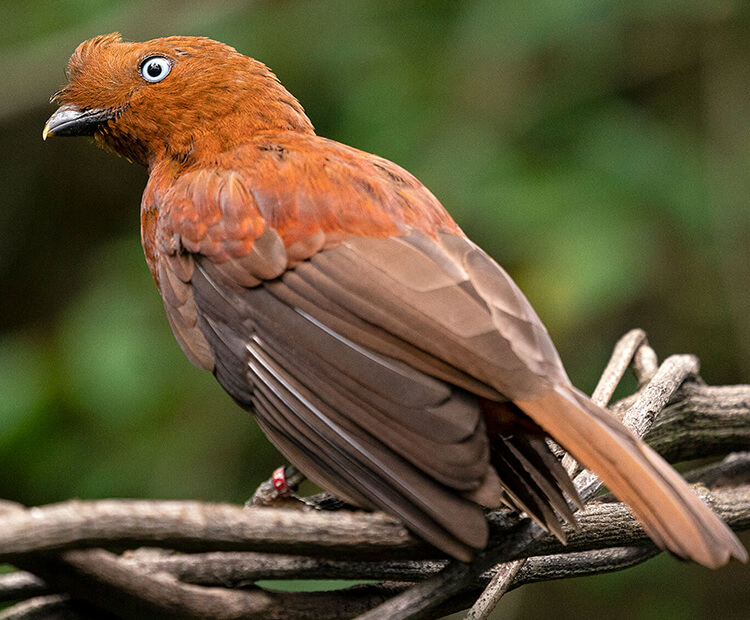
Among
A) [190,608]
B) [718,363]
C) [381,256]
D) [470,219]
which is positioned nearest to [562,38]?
[470,219]

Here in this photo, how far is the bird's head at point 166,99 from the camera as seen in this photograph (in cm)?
268

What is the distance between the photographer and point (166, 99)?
2721 millimetres

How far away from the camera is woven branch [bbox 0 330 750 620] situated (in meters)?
1.38

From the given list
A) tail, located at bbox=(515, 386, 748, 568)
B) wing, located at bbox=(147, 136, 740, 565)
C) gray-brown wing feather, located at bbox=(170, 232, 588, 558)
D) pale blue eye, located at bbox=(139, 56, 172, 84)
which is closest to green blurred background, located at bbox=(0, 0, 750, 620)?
pale blue eye, located at bbox=(139, 56, 172, 84)

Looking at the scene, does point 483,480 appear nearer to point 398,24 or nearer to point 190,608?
point 190,608

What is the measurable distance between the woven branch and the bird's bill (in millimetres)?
1479

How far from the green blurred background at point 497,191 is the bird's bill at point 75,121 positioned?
1214 millimetres

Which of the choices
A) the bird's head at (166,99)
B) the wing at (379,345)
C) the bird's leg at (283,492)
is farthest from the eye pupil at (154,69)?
the bird's leg at (283,492)

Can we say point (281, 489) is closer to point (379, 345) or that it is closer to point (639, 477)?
point (379, 345)

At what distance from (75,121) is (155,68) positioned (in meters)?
Result: 0.30

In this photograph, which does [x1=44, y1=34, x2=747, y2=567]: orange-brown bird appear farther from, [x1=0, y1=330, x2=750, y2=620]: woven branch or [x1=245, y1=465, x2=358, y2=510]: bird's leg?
[x1=245, y1=465, x2=358, y2=510]: bird's leg

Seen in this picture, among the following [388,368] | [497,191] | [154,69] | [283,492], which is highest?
[154,69]

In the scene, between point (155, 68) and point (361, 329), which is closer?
point (361, 329)

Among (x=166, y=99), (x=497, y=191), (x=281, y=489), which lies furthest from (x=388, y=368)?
(x=497, y=191)
